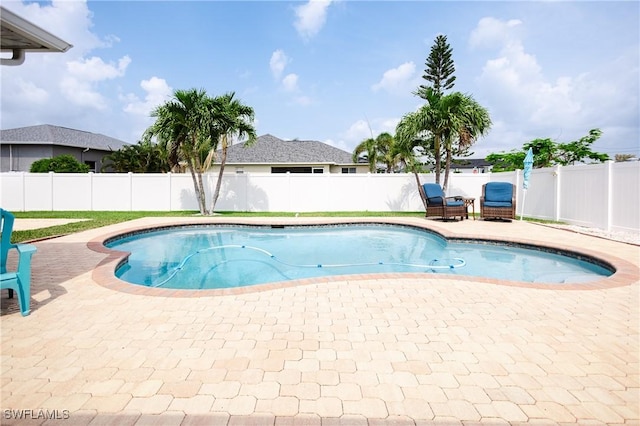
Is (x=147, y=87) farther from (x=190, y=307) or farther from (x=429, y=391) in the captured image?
(x=429, y=391)

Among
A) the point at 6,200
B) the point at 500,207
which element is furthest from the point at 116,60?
the point at 500,207

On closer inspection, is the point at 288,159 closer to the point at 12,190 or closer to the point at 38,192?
the point at 38,192

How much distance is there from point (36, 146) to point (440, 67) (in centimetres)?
3116

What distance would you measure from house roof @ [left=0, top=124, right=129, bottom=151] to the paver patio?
2709cm

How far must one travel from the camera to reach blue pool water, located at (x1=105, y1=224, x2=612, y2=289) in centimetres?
664

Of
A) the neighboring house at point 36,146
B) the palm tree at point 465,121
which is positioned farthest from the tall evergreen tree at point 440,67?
the neighboring house at point 36,146

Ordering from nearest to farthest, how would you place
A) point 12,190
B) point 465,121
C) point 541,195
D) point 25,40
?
point 25,40 < point 541,195 < point 465,121 < point 12,190

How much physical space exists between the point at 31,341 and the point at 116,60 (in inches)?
608

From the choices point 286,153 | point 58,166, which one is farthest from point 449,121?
point 58,166

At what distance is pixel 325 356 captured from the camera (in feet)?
9.43

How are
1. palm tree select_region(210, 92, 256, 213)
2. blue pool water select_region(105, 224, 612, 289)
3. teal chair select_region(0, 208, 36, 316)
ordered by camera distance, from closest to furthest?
teal chair select_region(0, 208, 36, 316)
blue pool water select_region(105, 224, 612, 289)
palm tree select_region(210, 92, 256, 213)

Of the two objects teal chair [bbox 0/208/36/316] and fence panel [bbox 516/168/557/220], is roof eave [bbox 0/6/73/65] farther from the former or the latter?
fence panel [bbox 516/168/557/220]

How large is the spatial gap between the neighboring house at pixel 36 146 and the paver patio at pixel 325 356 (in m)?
27.0

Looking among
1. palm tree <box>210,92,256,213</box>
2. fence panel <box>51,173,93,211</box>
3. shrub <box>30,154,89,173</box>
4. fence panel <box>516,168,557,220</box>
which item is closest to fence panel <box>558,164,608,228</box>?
fence panel <box>516,168,557,220</box>
